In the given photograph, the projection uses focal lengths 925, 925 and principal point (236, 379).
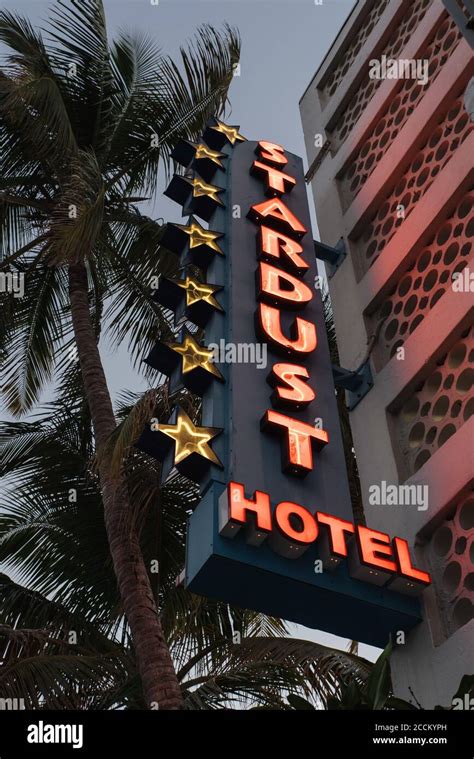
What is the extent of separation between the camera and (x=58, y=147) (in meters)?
16.3

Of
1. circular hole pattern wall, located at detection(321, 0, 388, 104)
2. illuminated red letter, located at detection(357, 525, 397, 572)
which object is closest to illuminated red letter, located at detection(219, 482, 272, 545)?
illuminated red letter, located at detection(357, 525, 397, 572)

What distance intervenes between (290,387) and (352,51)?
969 cm

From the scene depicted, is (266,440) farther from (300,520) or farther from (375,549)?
(375,549)

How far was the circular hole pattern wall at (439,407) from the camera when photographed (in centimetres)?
1059

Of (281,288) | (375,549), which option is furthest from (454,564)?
(281,288)

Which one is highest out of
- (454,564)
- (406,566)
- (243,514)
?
(243,514)

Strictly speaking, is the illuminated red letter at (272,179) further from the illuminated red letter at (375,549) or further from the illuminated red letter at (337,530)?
the illuminated red letter at (375,549)

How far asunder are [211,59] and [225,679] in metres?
11.1

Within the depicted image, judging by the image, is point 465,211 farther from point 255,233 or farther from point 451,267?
point 255,233

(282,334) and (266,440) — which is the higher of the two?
(282,334)

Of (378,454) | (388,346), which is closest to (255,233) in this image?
(388,346)

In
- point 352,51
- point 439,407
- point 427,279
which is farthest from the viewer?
point 352,51

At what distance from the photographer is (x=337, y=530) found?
913cm

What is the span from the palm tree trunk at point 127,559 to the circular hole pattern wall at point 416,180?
14.5 ft
